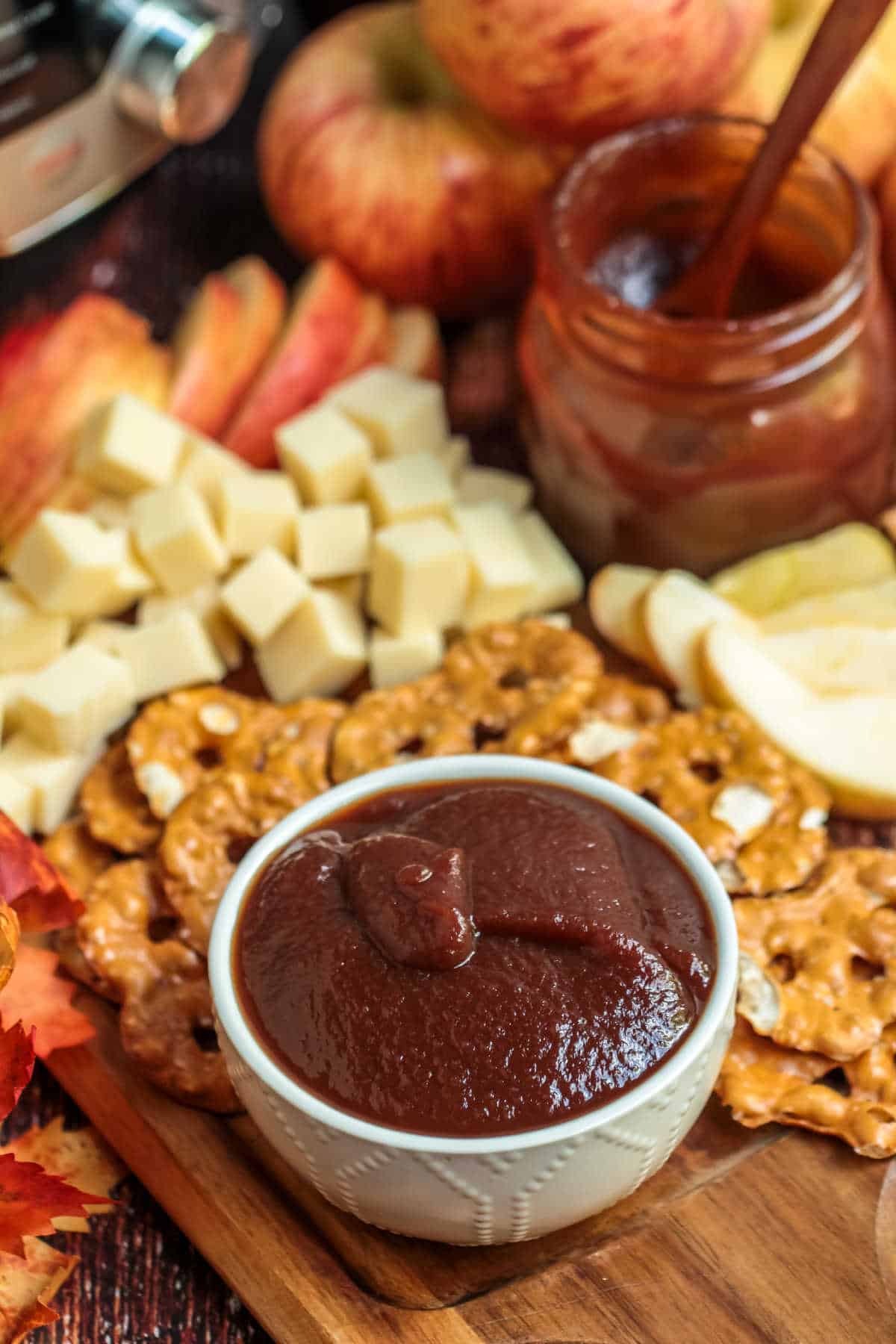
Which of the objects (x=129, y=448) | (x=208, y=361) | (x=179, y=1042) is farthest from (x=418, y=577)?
(x=179, y=1042)

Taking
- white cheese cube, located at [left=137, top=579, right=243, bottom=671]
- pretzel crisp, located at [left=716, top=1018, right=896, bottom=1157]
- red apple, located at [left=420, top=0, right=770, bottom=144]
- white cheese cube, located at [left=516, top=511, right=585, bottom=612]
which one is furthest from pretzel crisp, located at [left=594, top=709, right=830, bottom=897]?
red apple, located at [left=420, top=0, right=770, bottom=144]

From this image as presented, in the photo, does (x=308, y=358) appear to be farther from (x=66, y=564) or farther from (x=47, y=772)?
(x=47, y=772)

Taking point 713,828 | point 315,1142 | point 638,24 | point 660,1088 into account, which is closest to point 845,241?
point 638,24

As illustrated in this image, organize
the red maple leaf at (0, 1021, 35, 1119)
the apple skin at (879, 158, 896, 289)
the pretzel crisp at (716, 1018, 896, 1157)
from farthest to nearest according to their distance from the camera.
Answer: the apple skin at (879, 158, 896, 289) → the pretzel crisp at (716, 1018, 896, 1157) → the red maple leaf at (0, 1021, 35, 1119)

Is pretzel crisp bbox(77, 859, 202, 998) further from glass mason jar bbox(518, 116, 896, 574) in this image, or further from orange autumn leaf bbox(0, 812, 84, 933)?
glass mason jar bbox(518, 116, 896, 574)

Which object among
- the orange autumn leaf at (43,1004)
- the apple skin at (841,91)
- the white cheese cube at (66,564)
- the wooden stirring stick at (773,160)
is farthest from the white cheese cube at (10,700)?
the apple skin at (841,91)

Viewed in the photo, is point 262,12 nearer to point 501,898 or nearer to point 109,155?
point 109,155

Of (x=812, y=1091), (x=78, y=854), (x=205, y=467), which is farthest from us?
(x=205, y=467)
